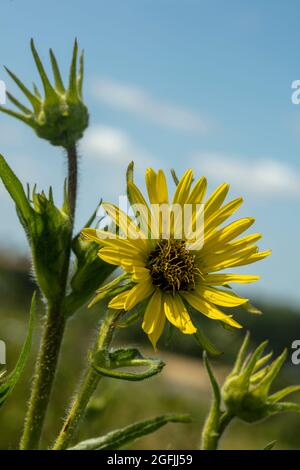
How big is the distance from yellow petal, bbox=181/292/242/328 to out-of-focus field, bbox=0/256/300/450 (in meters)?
0.04

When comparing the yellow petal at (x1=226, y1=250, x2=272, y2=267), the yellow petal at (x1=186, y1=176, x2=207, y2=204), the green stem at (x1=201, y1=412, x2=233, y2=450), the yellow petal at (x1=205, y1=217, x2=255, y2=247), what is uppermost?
the yellow petal at (x1=186, y1=176, x2=207, y2=204)

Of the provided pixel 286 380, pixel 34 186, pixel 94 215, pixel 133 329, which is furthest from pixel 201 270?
pixel 133 329

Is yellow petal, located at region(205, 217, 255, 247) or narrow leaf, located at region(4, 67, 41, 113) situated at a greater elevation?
narrow leaf, located at region(4, 67, 41, 113)

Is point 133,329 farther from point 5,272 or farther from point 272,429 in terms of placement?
point 272,429

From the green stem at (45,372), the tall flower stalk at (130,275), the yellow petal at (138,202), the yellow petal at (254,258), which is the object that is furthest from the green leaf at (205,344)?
the green stem at (45,372)

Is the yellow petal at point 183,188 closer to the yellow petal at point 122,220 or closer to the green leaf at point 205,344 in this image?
the yellow petal at point 122,220

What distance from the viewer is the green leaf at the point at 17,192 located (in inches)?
75.2

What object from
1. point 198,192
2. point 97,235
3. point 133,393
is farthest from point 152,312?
point 133,393

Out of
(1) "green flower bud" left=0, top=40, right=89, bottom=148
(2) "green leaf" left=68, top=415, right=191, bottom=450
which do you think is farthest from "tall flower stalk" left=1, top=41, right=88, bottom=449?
(2) "green leaf" left=68, top=415, right=191, bottom=450

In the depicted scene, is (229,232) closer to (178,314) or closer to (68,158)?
(178,314)

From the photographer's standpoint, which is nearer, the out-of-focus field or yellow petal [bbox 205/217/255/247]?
yellow petal [bbox 205/217/255/247]

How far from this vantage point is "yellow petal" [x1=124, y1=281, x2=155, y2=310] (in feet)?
5.48

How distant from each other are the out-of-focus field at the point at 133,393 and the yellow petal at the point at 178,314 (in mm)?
110

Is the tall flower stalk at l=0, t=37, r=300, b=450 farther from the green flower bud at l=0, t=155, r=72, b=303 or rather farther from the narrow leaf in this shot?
the narrow leaf
